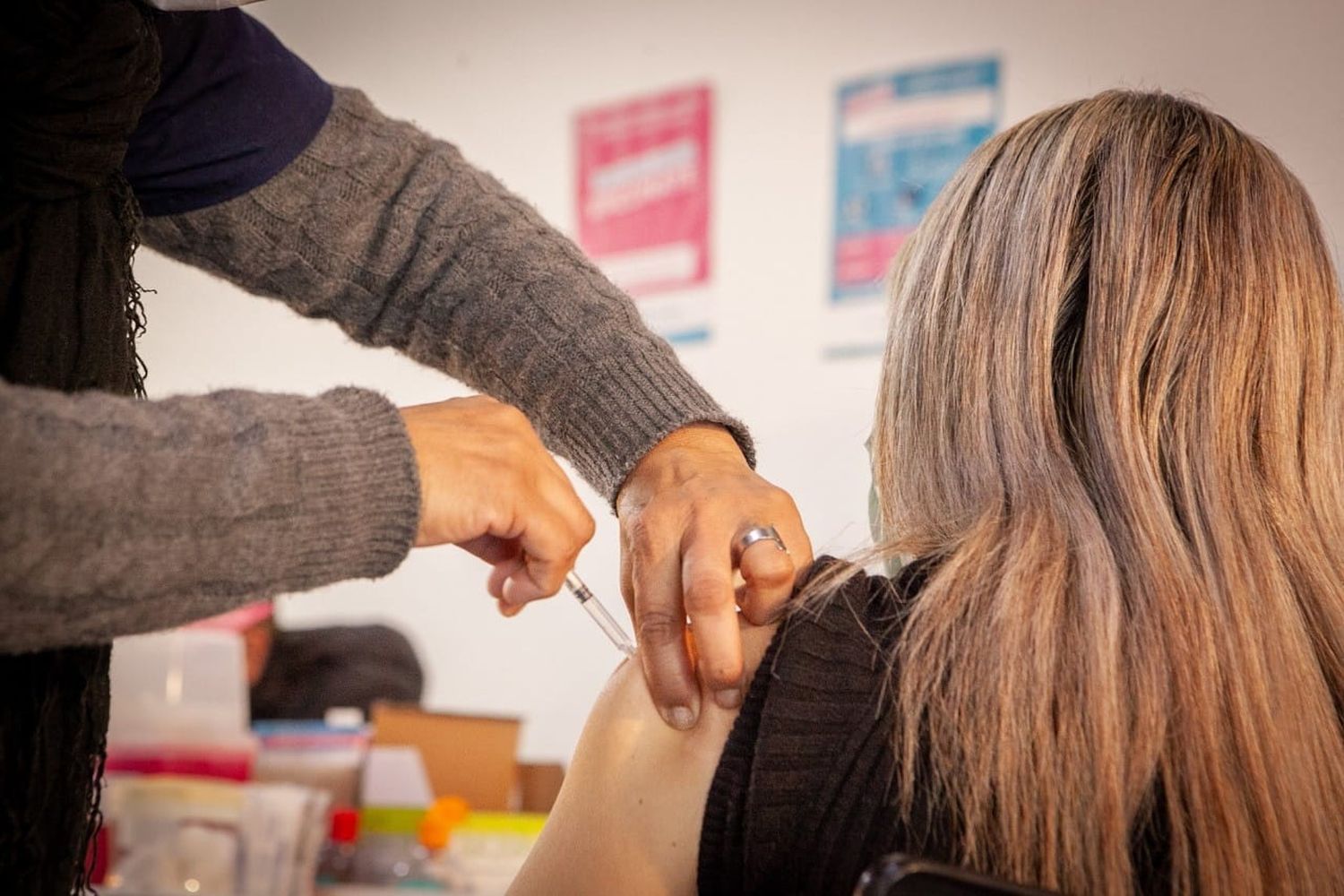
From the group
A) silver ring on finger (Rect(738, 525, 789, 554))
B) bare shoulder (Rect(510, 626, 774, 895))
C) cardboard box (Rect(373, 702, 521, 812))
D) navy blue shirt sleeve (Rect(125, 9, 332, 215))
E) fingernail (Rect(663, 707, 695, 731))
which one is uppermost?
navy blue shirt sleeve (Rect(125, 9, 332, 215))

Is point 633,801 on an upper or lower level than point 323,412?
lower

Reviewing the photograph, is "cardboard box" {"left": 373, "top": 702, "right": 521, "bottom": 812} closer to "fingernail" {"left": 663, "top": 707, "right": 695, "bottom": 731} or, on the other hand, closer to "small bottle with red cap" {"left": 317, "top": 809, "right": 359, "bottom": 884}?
"small bottle with red cap" {"left": 317, "top": 809, "right": 359, "bottom": 884}

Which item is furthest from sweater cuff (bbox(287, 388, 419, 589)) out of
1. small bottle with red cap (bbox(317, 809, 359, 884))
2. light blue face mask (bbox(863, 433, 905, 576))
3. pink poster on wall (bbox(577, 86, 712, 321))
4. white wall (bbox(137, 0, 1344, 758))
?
pink poster on wall (bbox(577, 86, 712, 321))

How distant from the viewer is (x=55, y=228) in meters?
0.79

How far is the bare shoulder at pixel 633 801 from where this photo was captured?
828mm

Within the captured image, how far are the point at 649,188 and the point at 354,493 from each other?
6.52 ft

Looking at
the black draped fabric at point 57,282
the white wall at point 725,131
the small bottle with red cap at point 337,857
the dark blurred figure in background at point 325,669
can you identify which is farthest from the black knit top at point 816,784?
the dark blurred figure in background at point 325,669

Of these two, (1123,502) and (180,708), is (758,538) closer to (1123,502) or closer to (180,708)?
(1123,502)

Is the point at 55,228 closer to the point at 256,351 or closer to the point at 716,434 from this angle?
the point at 716,434

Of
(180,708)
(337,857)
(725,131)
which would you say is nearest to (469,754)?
(337,857)

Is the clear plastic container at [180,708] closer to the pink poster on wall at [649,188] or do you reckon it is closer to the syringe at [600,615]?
the pink poster on wall at [649,188]

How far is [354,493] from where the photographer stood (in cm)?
67

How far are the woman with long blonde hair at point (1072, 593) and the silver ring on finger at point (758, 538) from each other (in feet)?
0.14

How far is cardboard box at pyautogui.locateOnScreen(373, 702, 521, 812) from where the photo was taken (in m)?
2.17
